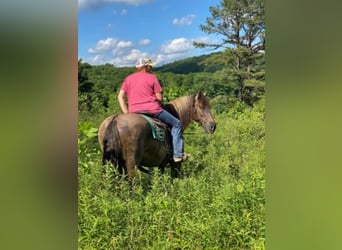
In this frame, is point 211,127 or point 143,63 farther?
point 211,127

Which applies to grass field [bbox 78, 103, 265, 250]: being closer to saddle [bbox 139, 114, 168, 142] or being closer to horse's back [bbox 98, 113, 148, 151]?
horse's back [bbox 98, 113, 148, 151]

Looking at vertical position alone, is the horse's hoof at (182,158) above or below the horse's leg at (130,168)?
above

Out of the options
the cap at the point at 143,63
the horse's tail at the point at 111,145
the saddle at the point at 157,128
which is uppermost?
the cap at the point at 143,63

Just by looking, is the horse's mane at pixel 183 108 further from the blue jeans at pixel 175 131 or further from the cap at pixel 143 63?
the cap at pixel 143 63

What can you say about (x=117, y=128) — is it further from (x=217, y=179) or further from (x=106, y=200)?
(x=217, y=179)

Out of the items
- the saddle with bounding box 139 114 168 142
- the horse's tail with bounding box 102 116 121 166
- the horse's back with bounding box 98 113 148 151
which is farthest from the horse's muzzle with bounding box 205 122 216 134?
the horse's tail with bounding box 102 116 121 166

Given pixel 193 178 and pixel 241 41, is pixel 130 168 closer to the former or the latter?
pixel 193 178

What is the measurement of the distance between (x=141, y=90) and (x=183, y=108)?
0.80ft

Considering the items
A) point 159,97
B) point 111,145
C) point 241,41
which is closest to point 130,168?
point 111,145

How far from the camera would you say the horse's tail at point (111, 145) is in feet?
7.59

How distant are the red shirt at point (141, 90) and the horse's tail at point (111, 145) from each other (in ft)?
0.45

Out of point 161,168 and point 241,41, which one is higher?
point 241,41

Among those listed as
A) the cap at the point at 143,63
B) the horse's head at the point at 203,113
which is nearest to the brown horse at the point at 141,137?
the horse's head at the point at 203,113

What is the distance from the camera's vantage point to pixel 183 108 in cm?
239
